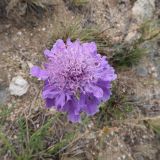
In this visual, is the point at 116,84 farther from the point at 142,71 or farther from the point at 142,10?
the point at 142,10

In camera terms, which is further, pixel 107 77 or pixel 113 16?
pixel 113 16

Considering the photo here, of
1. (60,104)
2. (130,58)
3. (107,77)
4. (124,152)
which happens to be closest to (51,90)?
(60,104)

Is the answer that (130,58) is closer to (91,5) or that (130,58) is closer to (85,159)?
(91,5)

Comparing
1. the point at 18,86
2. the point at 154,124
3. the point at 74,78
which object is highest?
the point at 74,78

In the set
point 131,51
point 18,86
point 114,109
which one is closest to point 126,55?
point 131,51

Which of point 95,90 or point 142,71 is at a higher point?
point 95,90

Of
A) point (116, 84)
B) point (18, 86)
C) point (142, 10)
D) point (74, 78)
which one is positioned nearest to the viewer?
point (74, 78)
